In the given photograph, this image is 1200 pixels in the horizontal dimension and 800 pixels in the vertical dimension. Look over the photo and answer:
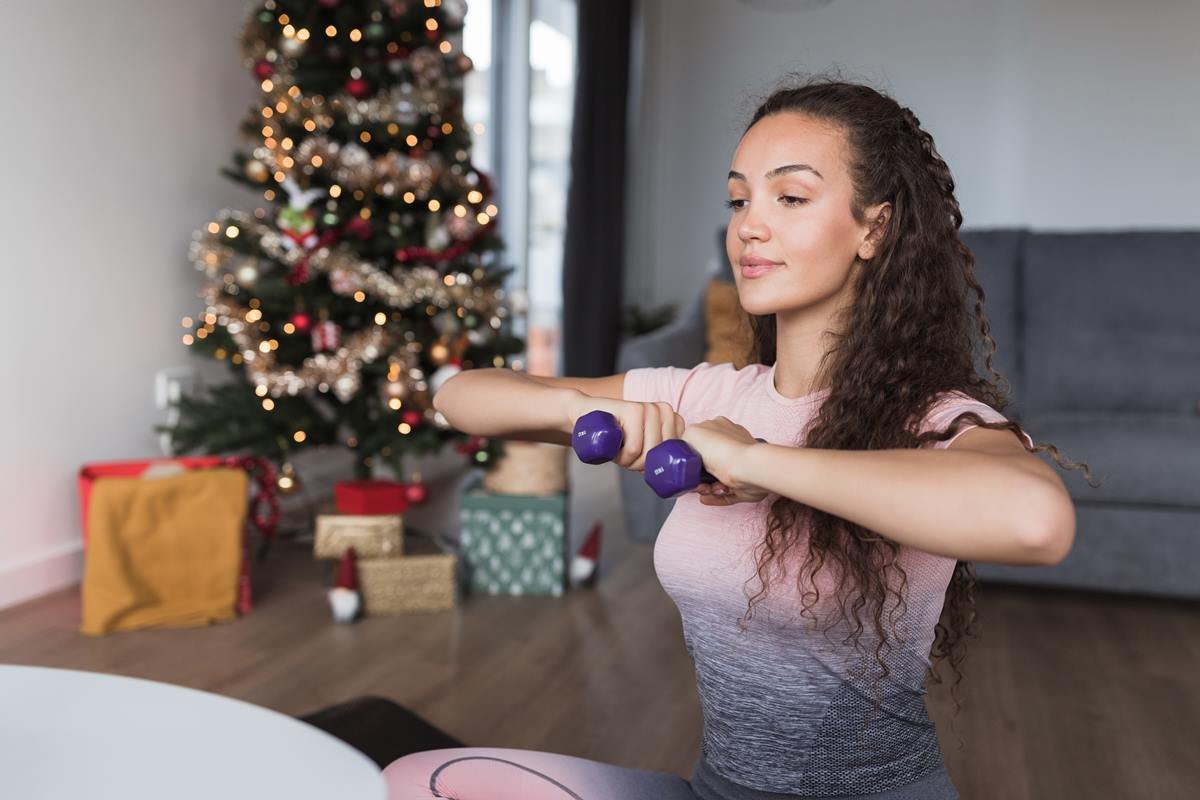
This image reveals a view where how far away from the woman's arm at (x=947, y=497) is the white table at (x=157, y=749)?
1.38 ft

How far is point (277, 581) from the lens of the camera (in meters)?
3.06

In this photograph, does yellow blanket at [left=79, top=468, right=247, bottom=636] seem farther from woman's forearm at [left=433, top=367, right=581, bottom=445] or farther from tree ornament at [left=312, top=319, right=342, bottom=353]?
woman's forearm at [left=433, top=367, right=581, bottom=445]

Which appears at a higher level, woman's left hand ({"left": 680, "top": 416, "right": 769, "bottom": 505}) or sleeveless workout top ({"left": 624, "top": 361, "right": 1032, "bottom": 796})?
woman's left hand ({"left": 680, "top": 416, "right": 769, "bottom": 505})

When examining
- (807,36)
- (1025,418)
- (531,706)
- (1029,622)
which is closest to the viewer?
(531,706)

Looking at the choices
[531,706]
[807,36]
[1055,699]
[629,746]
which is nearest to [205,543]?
[531,706]

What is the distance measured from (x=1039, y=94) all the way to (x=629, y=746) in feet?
15.8

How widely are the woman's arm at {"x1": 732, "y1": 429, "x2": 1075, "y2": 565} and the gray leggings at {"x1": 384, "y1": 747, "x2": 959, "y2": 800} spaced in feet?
1.26

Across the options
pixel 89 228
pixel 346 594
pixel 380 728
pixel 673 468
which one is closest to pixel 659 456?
pixel 673 468

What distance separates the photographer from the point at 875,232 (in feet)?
3.75

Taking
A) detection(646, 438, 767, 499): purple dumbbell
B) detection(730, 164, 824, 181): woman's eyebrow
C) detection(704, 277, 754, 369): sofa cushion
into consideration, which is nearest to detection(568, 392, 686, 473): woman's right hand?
detection(646, 438, 767, 499): purple dumbbell

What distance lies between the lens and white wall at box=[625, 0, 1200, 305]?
5559mm

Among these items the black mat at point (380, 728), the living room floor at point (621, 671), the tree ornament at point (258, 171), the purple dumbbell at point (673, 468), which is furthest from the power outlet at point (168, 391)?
the purple dumbbell at point (673, 468)

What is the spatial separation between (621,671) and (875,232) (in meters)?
1.56

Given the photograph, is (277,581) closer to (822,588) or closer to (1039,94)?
(822,588)
